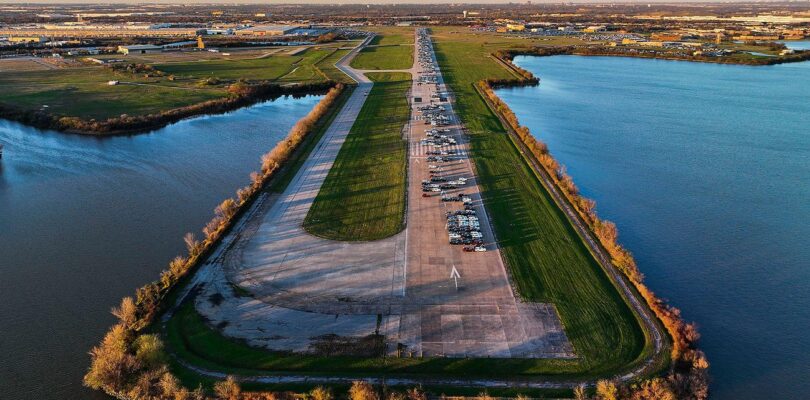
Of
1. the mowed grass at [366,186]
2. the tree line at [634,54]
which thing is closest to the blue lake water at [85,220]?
the mowed grass at [366,186]

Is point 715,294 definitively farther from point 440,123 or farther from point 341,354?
point 440,123

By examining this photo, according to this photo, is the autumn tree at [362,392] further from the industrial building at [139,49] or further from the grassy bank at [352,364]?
the industrial building at [139,49]

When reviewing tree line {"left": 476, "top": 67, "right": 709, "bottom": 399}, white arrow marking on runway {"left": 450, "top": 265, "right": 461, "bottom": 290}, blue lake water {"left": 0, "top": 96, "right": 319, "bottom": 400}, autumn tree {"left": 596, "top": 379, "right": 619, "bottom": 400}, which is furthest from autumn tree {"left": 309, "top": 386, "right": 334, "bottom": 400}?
tree line {"left": 476, "top": 67, "right": 709, "bottom": 399}

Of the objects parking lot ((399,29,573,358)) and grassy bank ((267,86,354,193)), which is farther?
grassy bank ((267,86,354,193))

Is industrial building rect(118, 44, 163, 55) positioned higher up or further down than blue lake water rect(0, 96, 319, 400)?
higher up

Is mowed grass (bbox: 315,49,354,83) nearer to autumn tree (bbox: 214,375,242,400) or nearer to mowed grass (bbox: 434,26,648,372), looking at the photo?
mowed grass (bbox: 434,26,648,372)

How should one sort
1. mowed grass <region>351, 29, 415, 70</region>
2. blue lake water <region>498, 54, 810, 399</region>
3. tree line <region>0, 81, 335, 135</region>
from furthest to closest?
1. mowed grass <region>351, 29, 415, 70</region>
2. tree line <region>0, 81, 335, 135</region>
3. blue lake water <region>498, 54, 810, 399</region>

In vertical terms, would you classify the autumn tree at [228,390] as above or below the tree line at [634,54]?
below
